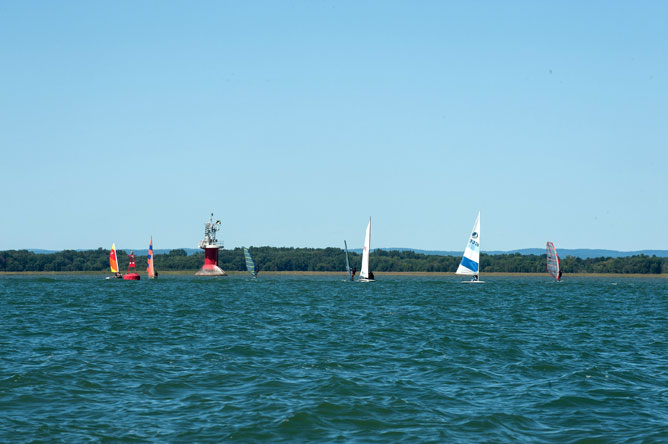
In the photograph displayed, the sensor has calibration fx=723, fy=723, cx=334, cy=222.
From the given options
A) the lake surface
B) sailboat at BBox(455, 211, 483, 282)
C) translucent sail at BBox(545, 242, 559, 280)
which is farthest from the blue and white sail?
the lake surface

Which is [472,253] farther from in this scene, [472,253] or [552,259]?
[552,259]

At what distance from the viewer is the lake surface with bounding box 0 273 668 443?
60.9 feet

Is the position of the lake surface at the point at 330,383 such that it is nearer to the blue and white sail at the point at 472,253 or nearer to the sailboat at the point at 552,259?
the blue and white sail at the point at 472,253

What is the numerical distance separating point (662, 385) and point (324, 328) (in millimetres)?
22945

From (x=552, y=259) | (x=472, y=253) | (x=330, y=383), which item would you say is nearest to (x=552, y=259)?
(x=552, y=259)

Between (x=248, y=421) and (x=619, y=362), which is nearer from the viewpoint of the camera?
(x=248, y=421)

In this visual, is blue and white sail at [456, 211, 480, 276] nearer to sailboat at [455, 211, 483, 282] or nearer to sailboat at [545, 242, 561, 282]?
sailboat at [455, 211, 483, 282]

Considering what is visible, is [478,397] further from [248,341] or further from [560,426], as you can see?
[248,341]

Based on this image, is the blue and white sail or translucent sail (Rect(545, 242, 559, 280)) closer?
the blue and white sail

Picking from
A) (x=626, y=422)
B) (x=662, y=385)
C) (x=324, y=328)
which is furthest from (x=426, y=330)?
(x=626, y=422)

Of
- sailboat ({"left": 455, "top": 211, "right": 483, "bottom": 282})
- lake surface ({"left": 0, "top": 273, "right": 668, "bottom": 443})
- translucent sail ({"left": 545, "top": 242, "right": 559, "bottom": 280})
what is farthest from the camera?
translucent sail ({"left": 545, "top": 242, "right": 559, "bottom": 280})

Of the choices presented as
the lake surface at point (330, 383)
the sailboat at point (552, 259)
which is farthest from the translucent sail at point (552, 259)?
the lake surface at point (330, 383)

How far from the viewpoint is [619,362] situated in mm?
30344

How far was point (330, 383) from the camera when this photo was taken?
24406 mm
